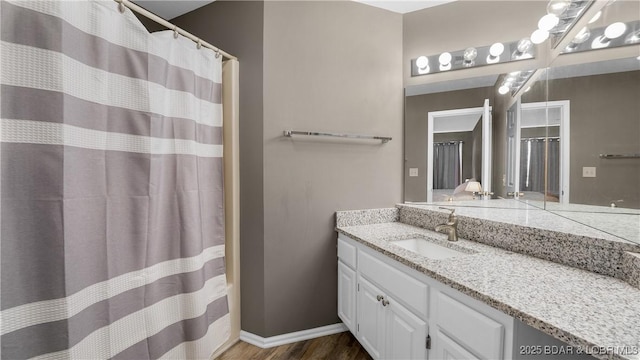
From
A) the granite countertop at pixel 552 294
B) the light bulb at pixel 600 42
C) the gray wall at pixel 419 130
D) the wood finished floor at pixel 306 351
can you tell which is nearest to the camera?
the granite countertop at pixel 552 294

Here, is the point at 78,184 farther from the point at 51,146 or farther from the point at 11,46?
the point at 11,46

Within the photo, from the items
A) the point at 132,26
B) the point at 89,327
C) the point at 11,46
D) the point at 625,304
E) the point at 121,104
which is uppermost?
the point at 132,26

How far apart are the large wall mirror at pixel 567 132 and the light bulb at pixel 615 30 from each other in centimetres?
2

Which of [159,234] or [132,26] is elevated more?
[132,26]

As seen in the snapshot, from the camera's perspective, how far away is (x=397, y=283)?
127 cm

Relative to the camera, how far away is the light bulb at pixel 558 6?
4.54 ft

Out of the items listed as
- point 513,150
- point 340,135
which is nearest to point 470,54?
point 513,150

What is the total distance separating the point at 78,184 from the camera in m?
0.98

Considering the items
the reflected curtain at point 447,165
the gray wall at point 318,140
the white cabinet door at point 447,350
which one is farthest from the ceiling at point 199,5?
the white cabinet door at point 447,350

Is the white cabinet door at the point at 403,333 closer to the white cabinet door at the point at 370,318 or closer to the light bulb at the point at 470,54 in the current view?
the white cabinet door at the point at 370,318

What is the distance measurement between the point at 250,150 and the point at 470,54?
5.66 ft

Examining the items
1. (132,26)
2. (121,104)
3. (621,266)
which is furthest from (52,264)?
(621,266)

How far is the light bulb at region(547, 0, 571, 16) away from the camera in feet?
4.54

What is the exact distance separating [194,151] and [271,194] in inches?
21.7
